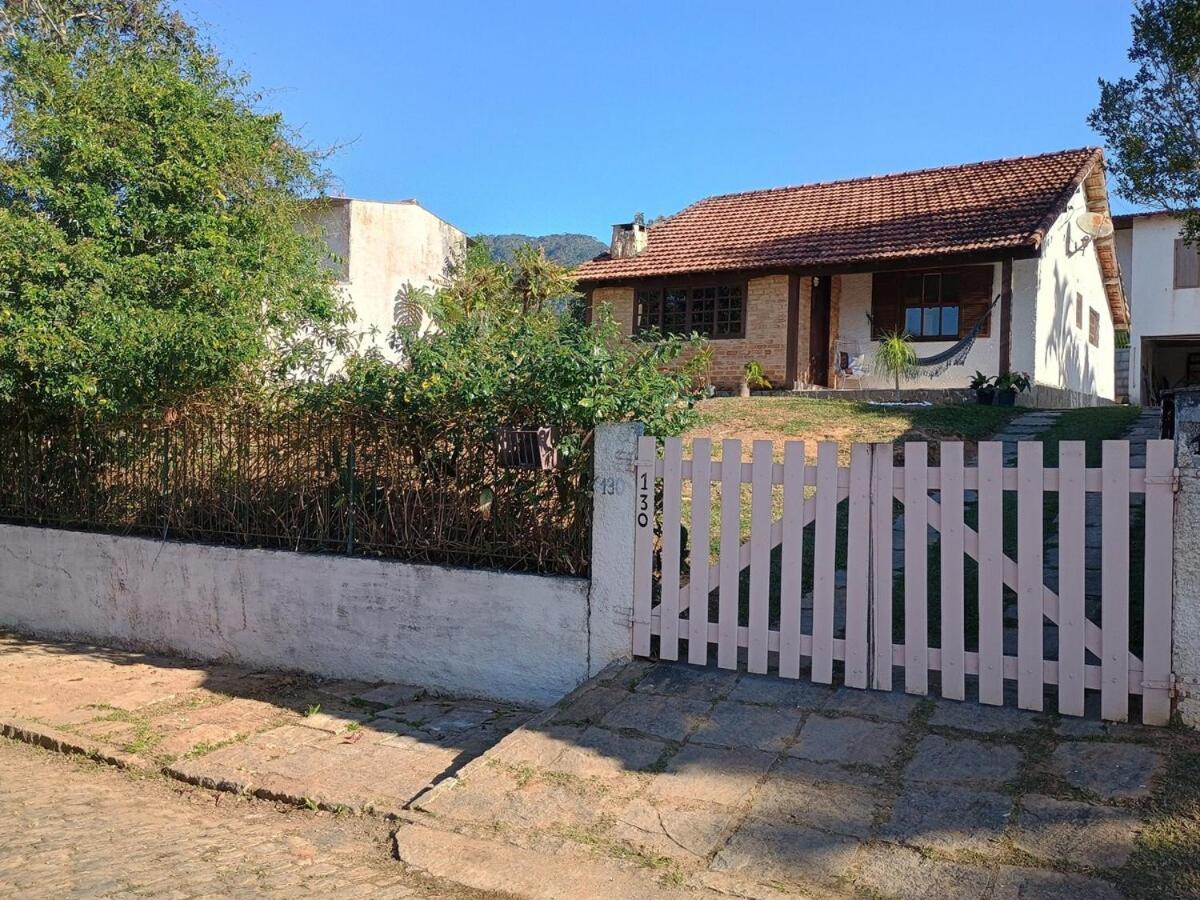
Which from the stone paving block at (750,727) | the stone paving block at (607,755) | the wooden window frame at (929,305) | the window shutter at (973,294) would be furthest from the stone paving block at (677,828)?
the wooden window frame at (929,305)

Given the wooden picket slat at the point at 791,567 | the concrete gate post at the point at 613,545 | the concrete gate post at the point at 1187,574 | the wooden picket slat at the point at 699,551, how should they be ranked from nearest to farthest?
the concrete gate post at the point at 1187,574 → the wooden picket slat at the point at 791,567 → the wooden picket slat at the point at 699,551 → the concrete gate post at the point at 613,545

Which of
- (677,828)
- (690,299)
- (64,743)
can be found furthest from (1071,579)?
(690,299)

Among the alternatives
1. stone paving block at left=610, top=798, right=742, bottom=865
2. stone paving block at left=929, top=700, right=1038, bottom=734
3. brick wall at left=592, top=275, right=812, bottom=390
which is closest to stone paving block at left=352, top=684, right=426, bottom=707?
stone paving block at left=610, top=798, right=742, bottom=865

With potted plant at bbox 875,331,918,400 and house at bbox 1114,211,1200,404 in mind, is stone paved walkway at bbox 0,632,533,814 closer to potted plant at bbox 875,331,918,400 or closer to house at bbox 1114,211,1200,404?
potted plant at bbox 875,331,918,400

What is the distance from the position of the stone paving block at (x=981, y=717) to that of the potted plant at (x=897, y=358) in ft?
39.4

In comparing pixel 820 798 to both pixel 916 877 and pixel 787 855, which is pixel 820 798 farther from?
pixel 916 877

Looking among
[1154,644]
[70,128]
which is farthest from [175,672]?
[1154,644]

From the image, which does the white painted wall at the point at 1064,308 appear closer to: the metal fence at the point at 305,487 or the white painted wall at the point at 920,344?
the white painted wall at the point at 920,344

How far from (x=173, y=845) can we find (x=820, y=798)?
2.79 m

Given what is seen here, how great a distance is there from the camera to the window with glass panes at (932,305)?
17.3 metres

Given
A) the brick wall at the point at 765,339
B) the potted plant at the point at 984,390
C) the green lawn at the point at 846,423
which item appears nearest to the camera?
the green lawn at the point at 846,423

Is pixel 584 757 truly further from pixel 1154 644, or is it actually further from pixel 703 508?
pixel 1154 644

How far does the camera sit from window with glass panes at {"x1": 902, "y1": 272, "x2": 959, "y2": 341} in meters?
17.3

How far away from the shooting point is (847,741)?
430cm
